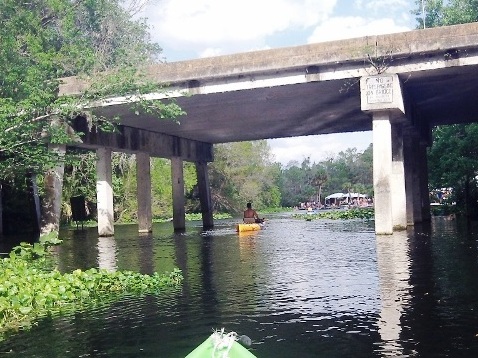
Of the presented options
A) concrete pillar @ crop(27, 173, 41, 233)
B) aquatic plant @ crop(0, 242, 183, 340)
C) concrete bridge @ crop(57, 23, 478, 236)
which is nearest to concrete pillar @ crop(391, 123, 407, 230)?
concrete bridge @ crop(57, 23, 478, 236)

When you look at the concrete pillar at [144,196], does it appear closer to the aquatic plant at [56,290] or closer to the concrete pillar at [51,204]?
the concrete pillar at [51,204]

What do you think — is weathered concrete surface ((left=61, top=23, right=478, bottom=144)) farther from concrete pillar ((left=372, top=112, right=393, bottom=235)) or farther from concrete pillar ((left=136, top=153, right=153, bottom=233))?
concrete pillar ((left=136, top=153, right=153, bottom=233))

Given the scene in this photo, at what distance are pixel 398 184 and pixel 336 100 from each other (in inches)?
193

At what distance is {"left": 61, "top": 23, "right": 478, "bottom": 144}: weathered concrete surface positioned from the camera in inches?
849

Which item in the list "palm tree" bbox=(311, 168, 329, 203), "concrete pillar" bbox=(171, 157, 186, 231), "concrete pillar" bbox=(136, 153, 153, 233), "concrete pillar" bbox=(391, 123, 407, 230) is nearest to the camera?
"concrete pillar" bbox=(391, 123, 407, 230)

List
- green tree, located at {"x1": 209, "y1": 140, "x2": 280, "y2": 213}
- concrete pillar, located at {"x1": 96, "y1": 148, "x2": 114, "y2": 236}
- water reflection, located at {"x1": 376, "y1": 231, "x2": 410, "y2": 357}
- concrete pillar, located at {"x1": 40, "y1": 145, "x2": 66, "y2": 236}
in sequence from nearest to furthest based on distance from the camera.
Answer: water reflection, located at {"x1": 376, "y1": 231, "x2": 410, "y2": 357} → concrete pillar, located at {"x1": 40, "y1": 145, "x2": 66, "y2": 236} → concrete pillar, located at {"x1": 96, "y1": 148, "x2": 114, "y2": 236} → green tree, located at {"x1": 209, "y1": 140, "x2": 280, "y2": 213}

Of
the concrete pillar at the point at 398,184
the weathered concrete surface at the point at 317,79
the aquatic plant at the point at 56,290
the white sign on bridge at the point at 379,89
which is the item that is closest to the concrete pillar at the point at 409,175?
the weathered concrete surface at the point at 317,79

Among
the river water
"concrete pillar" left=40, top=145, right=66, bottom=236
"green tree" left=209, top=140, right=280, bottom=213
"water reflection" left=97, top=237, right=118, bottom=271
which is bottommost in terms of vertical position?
the river water

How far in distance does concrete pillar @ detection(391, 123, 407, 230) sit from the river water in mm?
10761

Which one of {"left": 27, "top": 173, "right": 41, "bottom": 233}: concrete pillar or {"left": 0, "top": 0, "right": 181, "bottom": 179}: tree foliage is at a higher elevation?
{"left": 0, "top": 0, "right": 181, "bottom": 179}: tree foliage

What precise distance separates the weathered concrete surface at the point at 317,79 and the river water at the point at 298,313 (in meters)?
7.89

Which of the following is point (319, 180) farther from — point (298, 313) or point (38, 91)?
point (298, 313)

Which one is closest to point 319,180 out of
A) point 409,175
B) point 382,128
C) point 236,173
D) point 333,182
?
point 333,182

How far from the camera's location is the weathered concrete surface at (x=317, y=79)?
2156 centimetres
